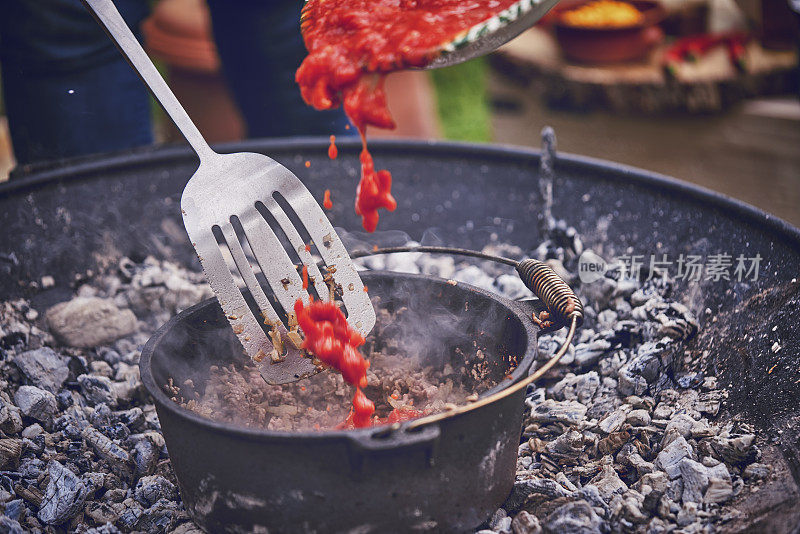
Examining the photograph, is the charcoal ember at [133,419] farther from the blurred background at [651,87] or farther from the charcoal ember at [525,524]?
the blurred background at [651,87]

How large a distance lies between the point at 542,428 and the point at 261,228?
3.01ft

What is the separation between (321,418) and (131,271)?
3.79 ft

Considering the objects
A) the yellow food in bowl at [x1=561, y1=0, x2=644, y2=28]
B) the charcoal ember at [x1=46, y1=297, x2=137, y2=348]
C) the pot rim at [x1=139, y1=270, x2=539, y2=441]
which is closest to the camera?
the pot rim at [x1=139, y1=270, x2=539, y2=441]

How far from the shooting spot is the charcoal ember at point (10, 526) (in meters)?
1.54

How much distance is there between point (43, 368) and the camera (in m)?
A: 2.13

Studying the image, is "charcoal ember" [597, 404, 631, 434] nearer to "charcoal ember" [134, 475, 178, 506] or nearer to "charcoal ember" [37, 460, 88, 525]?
"charcoal ember" [134, 475, 178, 506]

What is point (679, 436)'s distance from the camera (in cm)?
176

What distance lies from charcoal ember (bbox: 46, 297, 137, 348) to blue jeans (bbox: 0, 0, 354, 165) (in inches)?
30.3

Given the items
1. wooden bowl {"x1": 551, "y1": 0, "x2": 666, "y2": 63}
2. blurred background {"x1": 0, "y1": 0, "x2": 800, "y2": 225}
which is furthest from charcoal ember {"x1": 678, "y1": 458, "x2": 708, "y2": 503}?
wooden bowl {"x1": 551, "y1": 0, "x2": 666, "y2": 63}

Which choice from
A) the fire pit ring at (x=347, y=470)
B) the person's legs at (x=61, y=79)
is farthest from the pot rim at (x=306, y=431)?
the person's legs at (x=61, y=79)

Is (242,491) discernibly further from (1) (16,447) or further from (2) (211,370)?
(1) (16,447)

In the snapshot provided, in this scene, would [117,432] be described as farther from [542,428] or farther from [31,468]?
[542,428]

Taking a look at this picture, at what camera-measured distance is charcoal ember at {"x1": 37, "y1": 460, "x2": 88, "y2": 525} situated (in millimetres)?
1639

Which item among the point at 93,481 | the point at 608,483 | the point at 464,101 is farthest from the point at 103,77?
the point at 464,101
